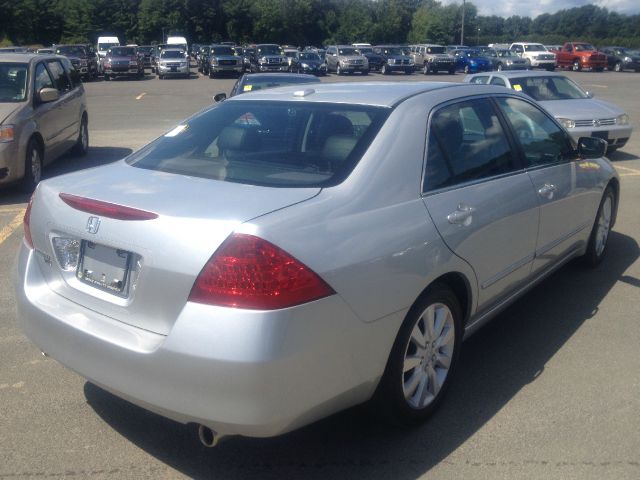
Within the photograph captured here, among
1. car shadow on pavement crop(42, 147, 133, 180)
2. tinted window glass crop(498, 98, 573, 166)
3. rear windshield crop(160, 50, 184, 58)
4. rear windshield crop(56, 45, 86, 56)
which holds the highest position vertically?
tinted window glass crop(498, 98, 573, 166)

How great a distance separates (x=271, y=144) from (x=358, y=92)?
63 centimetres

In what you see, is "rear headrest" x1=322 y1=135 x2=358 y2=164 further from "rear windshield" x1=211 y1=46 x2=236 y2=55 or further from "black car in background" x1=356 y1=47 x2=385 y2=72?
"black car in background" x1=356 y1=47 x2=385 y2=72

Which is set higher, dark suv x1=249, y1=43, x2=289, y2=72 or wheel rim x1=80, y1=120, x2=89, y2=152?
wheel rim x1=80, y1=120, x2=89, y2=152

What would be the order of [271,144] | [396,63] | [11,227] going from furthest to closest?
[396,63] < [11,227] < [271,144]

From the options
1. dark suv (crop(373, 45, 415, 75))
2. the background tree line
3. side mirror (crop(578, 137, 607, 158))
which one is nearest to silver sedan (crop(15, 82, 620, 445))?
side mirror (crop(578, 137, 607, 158))

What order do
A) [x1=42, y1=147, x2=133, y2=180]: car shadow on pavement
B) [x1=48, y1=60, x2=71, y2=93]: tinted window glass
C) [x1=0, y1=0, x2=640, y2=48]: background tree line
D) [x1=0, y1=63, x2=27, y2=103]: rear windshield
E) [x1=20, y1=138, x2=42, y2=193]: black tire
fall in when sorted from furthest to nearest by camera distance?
1. [x1=0, y1=0, x2=640, y2=48]: background tree line
2. [x1=42, y1=147, x2=133, y2=180]: car shadow on pavement
3. [x1=48, y1=60, x2=71, y2=93]: tinted window glass
4. [x1=0, y1=63, x2=27, y2=103]: rear windshield
5. [x1=20, y1=138, x2=42, y2=193]: black tire

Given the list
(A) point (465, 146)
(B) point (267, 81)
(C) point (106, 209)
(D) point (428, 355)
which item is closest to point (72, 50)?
(B) point (267, 81)

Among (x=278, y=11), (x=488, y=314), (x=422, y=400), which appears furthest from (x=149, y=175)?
A: (x=278, y=11)

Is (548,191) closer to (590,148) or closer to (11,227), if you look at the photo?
(590,148)

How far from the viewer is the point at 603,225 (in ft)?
20.1

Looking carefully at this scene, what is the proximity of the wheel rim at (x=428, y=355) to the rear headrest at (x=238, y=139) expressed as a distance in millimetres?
1278

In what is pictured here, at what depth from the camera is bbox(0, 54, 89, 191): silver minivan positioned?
28.3 feet

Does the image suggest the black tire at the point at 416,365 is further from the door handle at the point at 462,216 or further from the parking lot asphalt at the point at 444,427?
the door handle at the point at 462,216

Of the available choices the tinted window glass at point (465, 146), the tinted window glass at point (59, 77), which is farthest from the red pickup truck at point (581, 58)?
the tinted window glass at point (465, 146)
